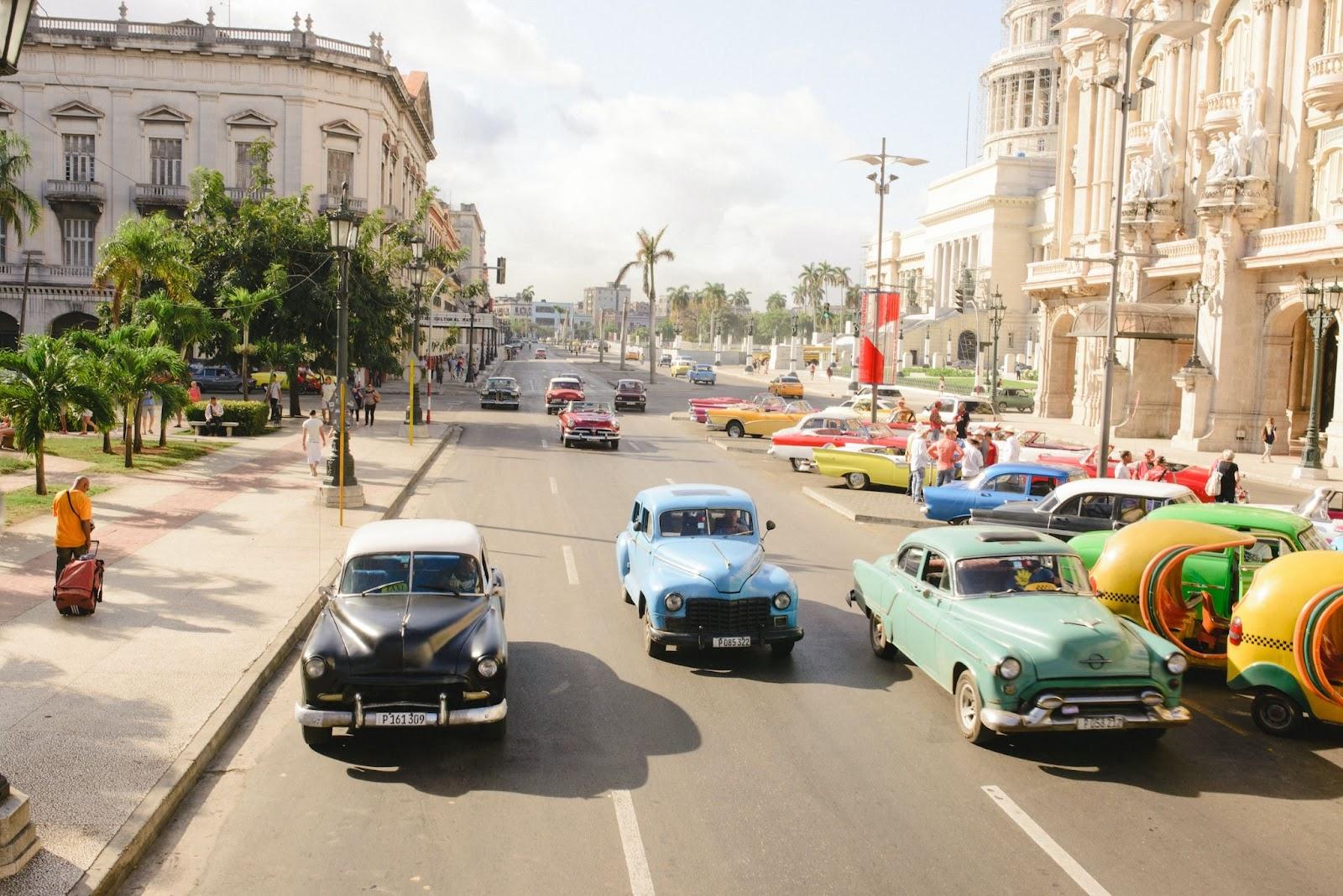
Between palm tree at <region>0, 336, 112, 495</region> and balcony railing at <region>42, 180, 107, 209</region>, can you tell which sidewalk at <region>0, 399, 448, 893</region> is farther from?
balcony railing at <region>42, 180, 107, 209</region>

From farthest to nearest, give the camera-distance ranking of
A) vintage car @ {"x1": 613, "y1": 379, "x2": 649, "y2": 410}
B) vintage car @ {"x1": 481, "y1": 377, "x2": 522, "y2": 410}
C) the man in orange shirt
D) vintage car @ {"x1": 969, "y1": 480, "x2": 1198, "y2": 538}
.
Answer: vintage car @ {"x1": 613, "y1": 379, "x2": 649, "y2": 410}
vintage car @ {"x1": 481, "y1": 377, "x2": 522, "y2": 410}
vintage car @ {"x1": 969, "y1": 480, "x2": 1198, "y2": 538}
the man in orange shirt

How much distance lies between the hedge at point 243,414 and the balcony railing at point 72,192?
3100 centimetres

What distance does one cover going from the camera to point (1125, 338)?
4538cm

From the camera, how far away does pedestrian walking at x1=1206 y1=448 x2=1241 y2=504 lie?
68.2 feet

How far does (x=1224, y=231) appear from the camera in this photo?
133 ft

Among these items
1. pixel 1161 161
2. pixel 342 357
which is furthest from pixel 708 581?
pixel 1161 161

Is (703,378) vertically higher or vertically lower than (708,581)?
higher

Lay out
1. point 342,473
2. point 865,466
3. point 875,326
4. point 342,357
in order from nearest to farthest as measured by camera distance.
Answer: point 342,473, point 342,357, point 865,466, point 875,326

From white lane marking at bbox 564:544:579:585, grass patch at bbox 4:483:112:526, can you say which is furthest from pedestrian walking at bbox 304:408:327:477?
white lane marking at bbox 564:544:579:585

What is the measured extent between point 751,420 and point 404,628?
32.0 metres

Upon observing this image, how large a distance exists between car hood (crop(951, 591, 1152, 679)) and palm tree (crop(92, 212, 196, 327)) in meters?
26.5

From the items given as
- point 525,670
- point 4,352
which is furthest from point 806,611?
point 4,352

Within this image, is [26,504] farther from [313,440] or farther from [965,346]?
[965,346]

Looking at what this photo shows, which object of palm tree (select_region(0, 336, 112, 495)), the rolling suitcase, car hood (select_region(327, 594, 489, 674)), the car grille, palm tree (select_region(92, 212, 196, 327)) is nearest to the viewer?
car hood (select_region(327, 594, 489, 674))
